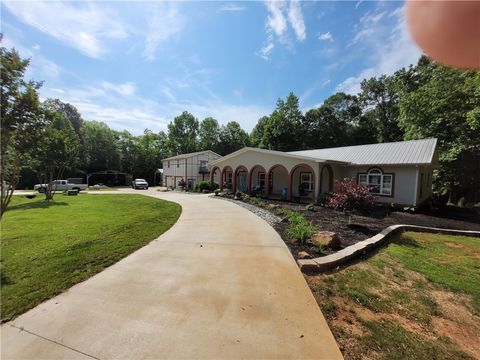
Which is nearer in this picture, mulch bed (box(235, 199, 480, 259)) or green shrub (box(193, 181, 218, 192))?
mulch bed (box(235, 199, 480, 259))

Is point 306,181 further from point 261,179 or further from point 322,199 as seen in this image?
point 261,179

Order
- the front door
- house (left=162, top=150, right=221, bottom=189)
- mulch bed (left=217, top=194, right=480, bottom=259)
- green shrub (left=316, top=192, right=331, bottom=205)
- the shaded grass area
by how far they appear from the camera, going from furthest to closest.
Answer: house (left=162, top=150, right=221, bottom=189) < the front door < green shrub (left=316, top=192, right=331, bottom=205) < mulch bed (left=217, top=194, right=480, bottom=259) < the shaded grass area

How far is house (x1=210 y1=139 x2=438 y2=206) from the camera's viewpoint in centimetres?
1489

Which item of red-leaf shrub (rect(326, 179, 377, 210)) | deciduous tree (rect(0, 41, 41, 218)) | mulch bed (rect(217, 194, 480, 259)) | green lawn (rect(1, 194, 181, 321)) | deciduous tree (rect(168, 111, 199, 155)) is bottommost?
green lawn (rect(1, 194, 181, 321))

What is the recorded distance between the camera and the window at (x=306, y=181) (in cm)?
1889

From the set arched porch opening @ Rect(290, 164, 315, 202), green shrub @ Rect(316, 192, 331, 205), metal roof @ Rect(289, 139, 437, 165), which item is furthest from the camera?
arched porch opening @ Rect(290, 164, 315, 202)

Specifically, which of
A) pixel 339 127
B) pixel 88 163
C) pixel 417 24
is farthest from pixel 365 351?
pixel 88 163

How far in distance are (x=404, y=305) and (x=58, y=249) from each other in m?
7.47

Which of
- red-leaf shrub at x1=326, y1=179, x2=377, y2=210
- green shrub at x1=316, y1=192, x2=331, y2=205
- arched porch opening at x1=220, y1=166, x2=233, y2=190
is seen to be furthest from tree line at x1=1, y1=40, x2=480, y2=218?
arched porch opening at x1=220, y1=166, x2=233, y2=190

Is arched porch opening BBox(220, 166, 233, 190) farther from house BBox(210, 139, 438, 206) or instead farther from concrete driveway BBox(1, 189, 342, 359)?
concrete driveway BBox(1, 189, 342, 359)

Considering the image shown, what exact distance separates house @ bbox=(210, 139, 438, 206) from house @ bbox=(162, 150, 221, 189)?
1172cm

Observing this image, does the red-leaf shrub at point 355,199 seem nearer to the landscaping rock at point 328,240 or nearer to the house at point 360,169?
the landscaping rock at point 328,240

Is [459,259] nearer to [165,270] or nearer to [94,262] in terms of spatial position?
[165,270]

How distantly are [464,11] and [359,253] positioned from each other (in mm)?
6363
